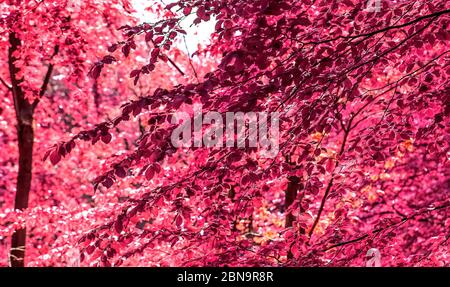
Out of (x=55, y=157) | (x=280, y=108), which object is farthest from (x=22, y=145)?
(x=280, y=108)

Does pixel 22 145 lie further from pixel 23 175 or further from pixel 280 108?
pixel 280 108

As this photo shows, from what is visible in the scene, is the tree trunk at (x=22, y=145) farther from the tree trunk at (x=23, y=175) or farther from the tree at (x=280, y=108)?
the tree at (x=280, y=108)

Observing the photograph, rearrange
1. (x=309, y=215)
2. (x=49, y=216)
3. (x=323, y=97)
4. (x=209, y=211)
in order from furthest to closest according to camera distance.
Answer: (x=49, y=216) → (x=209, y=211) → (x=309, y=215) → (x=323, y=97)

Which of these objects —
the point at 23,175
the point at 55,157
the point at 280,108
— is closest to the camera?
the point at 55,157

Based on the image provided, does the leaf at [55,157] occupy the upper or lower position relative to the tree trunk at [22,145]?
lower

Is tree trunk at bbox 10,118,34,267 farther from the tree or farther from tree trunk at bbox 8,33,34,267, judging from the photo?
the tree

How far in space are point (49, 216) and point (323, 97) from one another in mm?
4738

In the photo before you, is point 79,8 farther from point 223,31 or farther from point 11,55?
point 223,31

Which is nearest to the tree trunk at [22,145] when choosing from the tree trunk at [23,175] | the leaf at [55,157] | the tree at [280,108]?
the tree trunk at [23,175]

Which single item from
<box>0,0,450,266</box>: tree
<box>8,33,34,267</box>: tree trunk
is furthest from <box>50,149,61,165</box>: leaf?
<box>8,33,34,267</box>: tree trunk

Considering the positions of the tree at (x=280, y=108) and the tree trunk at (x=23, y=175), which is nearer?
the tree at (x=280, y=108)
